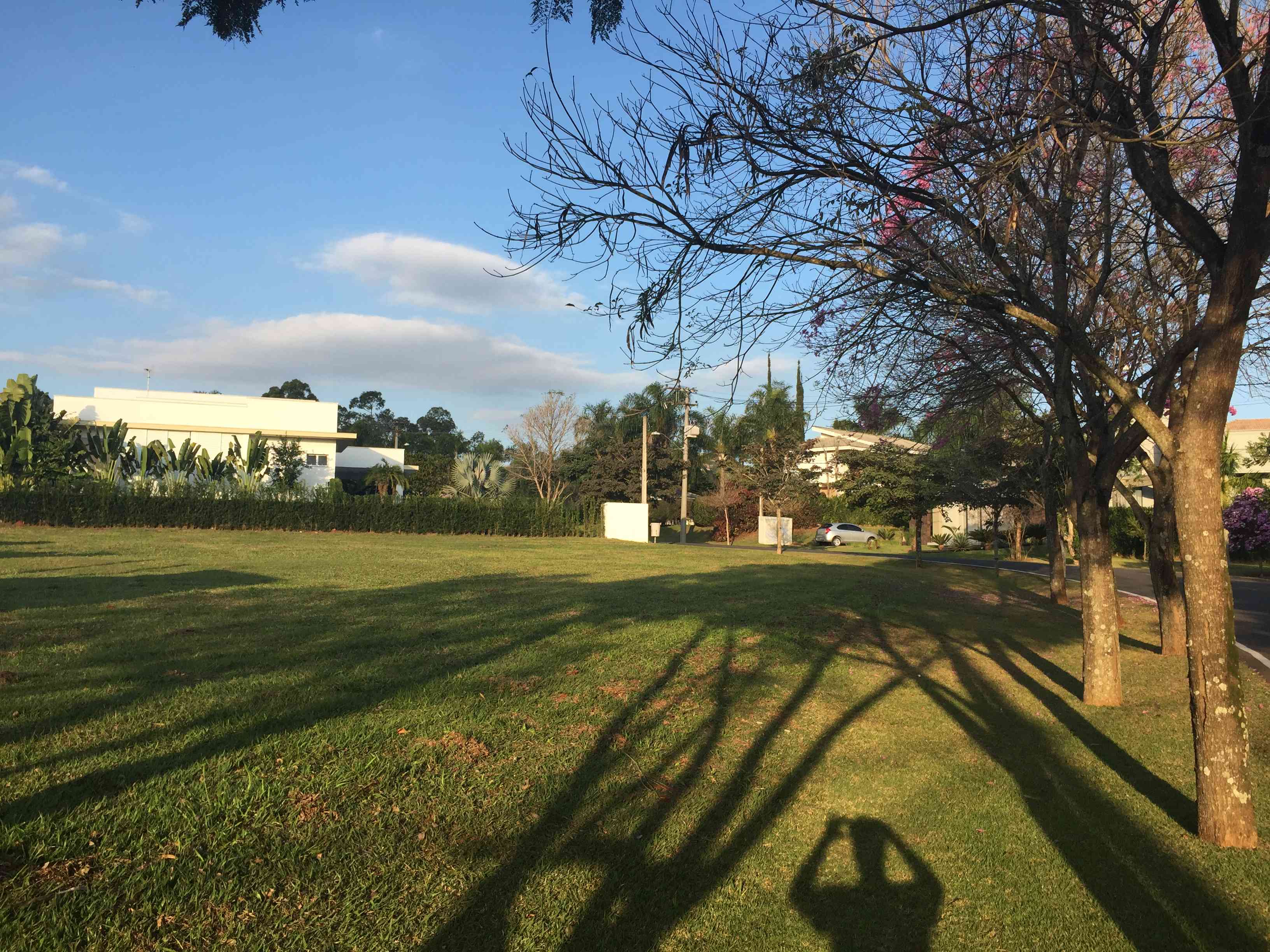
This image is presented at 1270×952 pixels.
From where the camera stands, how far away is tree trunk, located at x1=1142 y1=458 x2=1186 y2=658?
35.3 ft

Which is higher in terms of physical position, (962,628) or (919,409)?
(919,409)

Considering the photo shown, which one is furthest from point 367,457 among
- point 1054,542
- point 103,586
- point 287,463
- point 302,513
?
point 1054,542

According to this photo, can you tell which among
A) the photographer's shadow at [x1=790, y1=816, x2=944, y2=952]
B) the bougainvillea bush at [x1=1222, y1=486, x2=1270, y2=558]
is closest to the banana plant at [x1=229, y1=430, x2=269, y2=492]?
the photographer's shadow at [x1=790, y1=816, x2=944, y2=952]

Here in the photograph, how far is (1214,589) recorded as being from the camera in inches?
200

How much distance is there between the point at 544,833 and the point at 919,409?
741 cm

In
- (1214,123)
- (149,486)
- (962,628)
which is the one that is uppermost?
(1214,123)

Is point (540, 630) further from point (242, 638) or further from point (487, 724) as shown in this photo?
point (487, 724)

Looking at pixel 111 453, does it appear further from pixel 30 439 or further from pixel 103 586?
pixel 103 586

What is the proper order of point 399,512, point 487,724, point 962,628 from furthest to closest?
point 399,512
point 962,628
point 487,724

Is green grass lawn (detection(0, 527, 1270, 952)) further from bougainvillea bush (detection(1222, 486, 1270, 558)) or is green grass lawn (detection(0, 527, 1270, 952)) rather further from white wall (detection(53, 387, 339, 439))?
white wall (detection(53, 387, 339, 439))

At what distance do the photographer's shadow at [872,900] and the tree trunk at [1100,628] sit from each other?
464 cm

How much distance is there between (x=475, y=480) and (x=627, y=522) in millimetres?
10099

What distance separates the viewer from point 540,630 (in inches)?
397

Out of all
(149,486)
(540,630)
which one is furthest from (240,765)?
(149,486)
